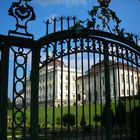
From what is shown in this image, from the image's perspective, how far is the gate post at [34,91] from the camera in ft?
13.8

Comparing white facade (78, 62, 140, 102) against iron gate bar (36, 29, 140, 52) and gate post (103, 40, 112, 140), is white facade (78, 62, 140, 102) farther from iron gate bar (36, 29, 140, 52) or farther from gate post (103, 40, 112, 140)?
iron gate bar (36, 29, 140, 52)

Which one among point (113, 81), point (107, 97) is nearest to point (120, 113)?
point (107, 97)

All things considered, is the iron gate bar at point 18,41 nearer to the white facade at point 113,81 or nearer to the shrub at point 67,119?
the white facade at point 113,81

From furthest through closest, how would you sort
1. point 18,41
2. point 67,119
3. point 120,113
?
1. point 67,119
2. point 120,113
3. point 18,41

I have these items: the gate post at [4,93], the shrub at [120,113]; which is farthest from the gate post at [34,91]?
the shrub at [120,113]

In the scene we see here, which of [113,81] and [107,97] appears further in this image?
[113,81]

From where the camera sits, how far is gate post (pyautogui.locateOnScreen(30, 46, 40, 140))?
4.21 metres

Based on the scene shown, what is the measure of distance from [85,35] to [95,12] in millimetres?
526

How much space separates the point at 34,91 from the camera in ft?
14.1

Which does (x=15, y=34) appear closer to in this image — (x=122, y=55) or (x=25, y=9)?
(x=25, y=9)

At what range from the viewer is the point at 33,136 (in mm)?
4199

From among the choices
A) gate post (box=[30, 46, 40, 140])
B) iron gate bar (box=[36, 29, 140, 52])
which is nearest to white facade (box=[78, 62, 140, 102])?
iron gate bar (box=[36, 29, 140, 52])

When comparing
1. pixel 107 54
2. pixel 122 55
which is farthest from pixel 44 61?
pixel 122 55

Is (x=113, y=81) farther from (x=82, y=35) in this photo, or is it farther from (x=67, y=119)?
(x=67, y=119)
